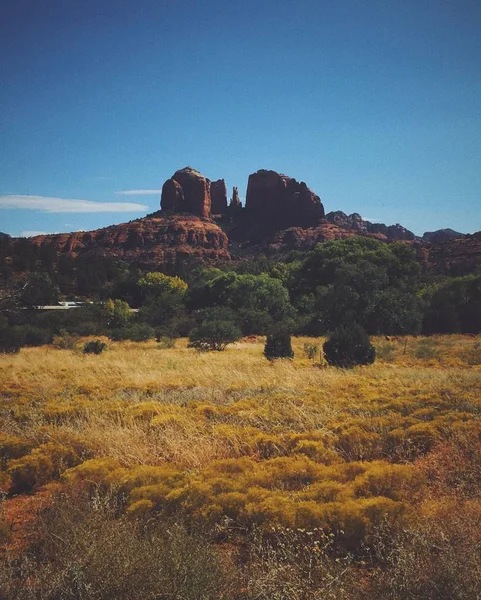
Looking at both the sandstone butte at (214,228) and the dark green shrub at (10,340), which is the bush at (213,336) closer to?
the dark green shrub at (10,340)

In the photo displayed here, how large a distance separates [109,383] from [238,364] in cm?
546

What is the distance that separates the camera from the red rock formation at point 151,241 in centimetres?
11495

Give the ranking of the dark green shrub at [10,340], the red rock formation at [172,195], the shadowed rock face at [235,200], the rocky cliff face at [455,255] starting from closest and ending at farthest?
1. the dark green shrub at [10,340]
2. the rocky cliff face at [455,255]
3. the red rock formation at [172,195]
4. the shadowed rock face at [235,200]

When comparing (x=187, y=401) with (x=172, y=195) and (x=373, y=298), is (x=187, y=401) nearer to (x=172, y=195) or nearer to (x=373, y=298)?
(x=373, y=298)

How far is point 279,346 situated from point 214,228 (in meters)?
120

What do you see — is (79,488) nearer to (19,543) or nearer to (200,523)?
(19,543)

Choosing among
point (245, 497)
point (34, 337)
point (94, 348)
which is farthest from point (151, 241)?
point (245, 497)

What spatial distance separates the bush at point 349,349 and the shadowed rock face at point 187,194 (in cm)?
13231

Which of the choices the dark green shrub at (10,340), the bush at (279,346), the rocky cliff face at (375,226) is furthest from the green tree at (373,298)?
the rocky cliff face at (375,226)

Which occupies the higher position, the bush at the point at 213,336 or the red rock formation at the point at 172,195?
the red rock formation at the point at 172,195

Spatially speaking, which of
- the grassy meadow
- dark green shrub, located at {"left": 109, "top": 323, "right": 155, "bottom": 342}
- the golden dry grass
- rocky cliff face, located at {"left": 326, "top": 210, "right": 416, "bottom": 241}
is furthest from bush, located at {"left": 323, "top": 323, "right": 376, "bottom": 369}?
rocky cliff face, located at {"left": 326, "top": 210, "right": 416, "bottom": 241}

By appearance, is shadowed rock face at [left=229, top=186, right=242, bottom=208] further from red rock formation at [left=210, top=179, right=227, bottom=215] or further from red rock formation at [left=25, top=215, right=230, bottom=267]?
red rock formation at [left=25, top=215, right=230, bottom=267]

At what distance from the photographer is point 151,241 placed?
123750mm

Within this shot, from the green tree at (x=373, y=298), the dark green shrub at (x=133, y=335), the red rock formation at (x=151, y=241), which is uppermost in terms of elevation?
the red rock formation at (x=151, y=241)
